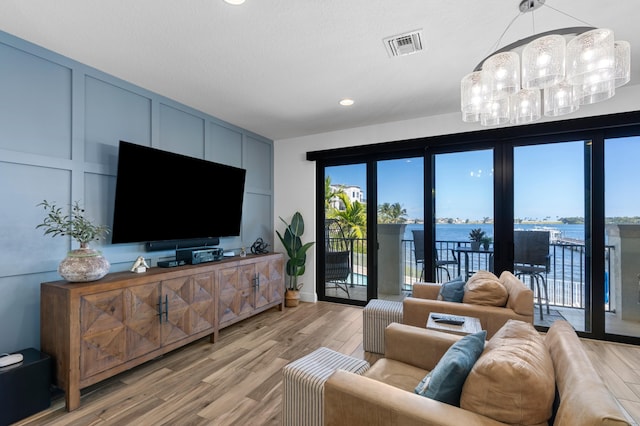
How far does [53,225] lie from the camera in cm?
237

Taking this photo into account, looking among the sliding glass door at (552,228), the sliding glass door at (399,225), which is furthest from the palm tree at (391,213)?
the sliding glass door at (552,228)

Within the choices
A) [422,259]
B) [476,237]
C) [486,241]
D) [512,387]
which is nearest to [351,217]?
[422,259]

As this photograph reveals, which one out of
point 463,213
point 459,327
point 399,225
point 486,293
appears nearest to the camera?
point 459,327

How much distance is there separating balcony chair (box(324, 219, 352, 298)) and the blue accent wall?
244 cm

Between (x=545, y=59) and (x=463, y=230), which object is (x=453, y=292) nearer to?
(x=463, y=230)

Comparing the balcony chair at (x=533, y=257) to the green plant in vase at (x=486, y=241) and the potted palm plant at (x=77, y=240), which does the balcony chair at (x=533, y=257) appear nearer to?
the green plant in vase at (x=486, y=241)

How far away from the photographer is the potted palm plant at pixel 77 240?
2180 millimetres

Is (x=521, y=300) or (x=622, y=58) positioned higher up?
(x=622, y=58)

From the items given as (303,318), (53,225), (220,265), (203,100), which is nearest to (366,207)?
(303,318)

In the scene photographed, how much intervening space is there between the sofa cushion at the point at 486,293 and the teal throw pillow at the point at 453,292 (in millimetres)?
67

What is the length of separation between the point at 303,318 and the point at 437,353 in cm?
248

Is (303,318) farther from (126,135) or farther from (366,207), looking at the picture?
(126,135)

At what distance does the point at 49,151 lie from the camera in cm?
238

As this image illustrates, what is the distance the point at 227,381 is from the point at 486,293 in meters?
2.31
